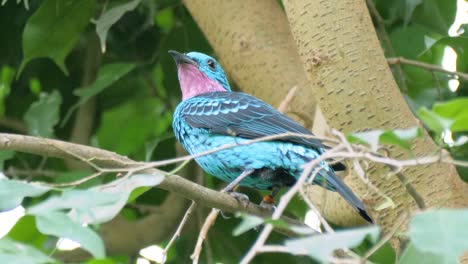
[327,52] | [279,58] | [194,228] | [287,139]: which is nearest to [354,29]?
[327,52]

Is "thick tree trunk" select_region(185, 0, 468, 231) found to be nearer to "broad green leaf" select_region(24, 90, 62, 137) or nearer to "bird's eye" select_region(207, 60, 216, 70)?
"bird's eye" select_region(207, 60, 216, 70)

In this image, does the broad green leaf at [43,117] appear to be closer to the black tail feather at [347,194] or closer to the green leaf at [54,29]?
the green leaf at [54,29]

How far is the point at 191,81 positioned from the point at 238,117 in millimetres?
751

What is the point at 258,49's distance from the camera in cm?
467

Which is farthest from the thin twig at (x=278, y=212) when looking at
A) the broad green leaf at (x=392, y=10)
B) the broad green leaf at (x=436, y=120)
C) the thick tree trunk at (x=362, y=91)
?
the broad green leaf at (x=392, y=10)

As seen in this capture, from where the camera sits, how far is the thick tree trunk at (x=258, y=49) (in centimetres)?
462

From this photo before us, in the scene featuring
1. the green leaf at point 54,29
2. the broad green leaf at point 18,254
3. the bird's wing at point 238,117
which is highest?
the green leaf at point 54,29

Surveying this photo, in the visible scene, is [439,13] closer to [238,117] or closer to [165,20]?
[238,117]

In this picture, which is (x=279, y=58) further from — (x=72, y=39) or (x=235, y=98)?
(x=72, y=39)

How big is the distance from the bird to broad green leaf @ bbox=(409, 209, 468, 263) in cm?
161

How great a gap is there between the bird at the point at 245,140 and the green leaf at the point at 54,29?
524 mm

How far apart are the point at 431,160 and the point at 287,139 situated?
1.73m

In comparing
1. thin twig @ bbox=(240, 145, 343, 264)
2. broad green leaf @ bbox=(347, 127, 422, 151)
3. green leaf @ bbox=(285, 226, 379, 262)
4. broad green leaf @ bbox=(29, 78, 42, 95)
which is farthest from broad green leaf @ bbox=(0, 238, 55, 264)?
broad green leaf @ bbox=(29, 78, 42, 95)

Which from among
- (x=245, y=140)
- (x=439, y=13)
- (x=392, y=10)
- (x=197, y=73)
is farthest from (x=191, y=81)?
(x=245, y=140)
